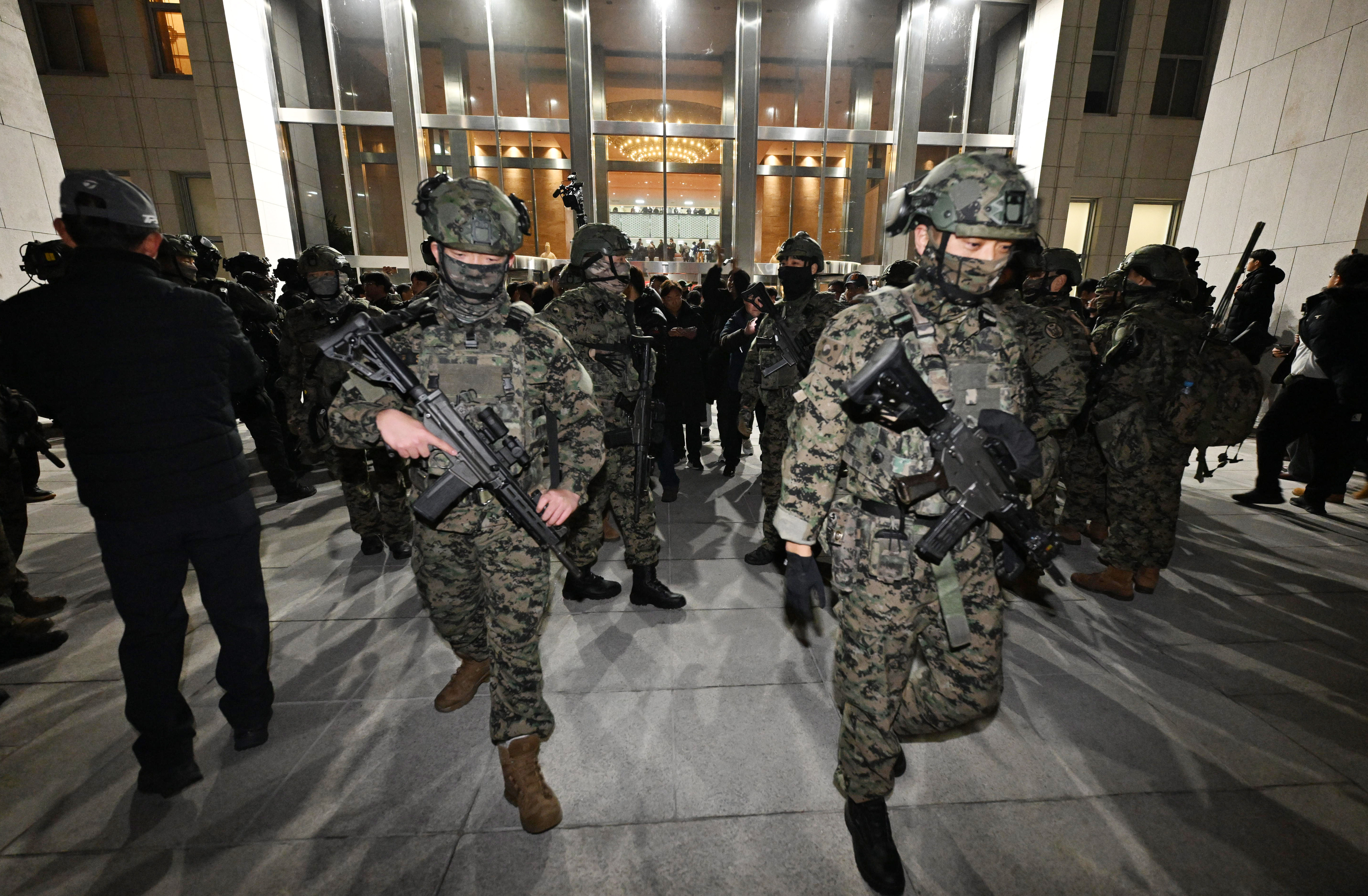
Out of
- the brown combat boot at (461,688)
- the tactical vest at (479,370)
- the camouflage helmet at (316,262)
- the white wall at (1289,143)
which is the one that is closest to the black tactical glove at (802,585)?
the tactical vest at (479,370)

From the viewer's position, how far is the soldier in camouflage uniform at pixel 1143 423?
3.59 metres

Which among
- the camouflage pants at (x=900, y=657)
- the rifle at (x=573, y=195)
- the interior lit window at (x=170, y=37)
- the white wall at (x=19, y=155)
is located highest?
the interior lit window at (x=170, y=37)

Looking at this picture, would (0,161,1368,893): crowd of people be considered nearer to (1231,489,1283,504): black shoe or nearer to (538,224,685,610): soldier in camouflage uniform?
(538,224,685,610): soldier in camouflage uniform

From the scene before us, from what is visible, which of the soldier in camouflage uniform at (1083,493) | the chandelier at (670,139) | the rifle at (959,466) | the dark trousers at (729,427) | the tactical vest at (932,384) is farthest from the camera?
the chandelier at (670,139)

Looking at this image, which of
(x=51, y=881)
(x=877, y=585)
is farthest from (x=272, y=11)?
(x=877, y=585)

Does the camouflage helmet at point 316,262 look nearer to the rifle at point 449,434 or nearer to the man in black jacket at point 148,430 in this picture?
the man in black jacket at point 148,430

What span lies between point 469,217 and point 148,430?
4.69 feet

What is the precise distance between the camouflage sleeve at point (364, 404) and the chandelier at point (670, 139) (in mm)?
12987

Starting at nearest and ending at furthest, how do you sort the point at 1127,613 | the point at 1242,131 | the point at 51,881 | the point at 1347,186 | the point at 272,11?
1. the point at 51,881
2. the point at 1127,613
3. the point at 1347,186
4. the point at 1242,131
5. the point at 272,11

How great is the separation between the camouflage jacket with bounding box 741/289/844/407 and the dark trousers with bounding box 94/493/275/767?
3.22 meters

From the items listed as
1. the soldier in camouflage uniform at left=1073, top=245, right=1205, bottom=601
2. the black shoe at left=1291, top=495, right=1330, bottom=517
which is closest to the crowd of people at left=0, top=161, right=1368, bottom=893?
the soldier in camouflage uniform at left=1073, top=245, right=1205, bottom=601

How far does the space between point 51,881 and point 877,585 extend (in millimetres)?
3060

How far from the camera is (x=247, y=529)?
7.69 ft

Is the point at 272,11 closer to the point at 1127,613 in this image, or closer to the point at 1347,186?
the point at 1127,613
